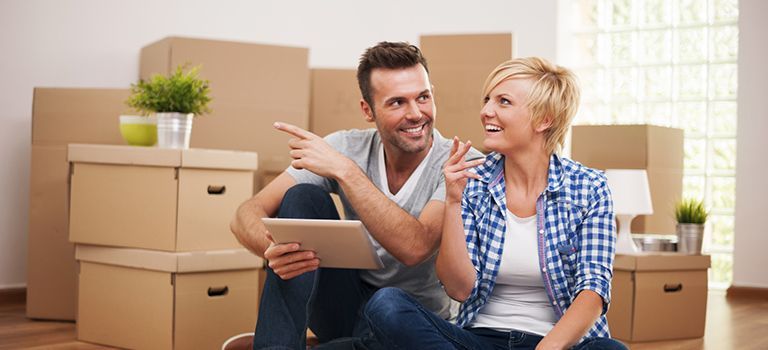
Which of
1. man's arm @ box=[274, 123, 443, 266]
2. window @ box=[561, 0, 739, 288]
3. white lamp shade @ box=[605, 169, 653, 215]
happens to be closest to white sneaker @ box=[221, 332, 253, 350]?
man's arm @ box=[274, 123, 443, 266]

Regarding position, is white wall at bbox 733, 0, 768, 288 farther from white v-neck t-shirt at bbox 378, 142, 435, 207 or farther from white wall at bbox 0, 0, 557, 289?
white v-neck t-shirt at bbox 378, 142, 435, 207

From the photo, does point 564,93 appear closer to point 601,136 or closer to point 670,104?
point 601,136

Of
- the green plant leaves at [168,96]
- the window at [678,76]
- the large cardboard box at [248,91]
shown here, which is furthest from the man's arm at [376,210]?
the window at [678,76]

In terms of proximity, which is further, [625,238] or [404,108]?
[625,238]

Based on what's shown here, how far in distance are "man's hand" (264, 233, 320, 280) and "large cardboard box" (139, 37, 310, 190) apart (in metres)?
1.26

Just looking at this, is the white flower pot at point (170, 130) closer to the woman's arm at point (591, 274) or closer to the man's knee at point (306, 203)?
the man's knee at point (306, 203)

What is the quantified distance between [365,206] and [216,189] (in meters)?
0.81

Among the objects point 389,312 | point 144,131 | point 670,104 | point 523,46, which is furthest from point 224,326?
point 670,104

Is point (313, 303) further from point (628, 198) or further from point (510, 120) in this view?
point (628, 198)

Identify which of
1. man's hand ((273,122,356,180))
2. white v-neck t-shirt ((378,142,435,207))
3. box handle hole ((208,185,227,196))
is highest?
man's hand ((273,122,356,180))

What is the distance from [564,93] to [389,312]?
1.87 feet

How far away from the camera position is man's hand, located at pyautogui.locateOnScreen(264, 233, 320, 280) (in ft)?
5.66

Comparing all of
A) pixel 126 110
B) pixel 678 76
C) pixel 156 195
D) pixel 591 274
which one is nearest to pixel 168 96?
pixel 156 195

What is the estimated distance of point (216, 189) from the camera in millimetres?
2461
